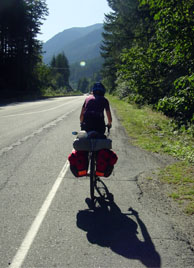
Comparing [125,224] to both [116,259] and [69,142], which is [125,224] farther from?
[69,142]

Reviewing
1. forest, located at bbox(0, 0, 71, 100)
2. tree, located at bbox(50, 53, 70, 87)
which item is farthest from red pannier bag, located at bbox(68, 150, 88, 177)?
tree, located at bbox(50, 53, 70, 87)

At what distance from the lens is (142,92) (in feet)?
34.8

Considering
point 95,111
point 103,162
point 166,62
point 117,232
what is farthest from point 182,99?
point 117,232

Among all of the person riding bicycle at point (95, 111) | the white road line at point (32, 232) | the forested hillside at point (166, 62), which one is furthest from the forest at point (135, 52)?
the white road line at point (32, 232)

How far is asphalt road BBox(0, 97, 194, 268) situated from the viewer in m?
3.35

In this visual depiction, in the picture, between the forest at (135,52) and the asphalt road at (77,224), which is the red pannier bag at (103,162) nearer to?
the asphalt road at (77,224)

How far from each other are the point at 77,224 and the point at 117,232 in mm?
628

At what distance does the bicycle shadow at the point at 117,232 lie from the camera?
11.4 feet

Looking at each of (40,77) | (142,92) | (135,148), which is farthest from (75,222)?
(40,77)

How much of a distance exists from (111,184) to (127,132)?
7512 mm

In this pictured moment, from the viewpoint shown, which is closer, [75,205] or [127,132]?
[75,205]

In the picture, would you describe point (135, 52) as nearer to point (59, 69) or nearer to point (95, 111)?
point (95, 111)

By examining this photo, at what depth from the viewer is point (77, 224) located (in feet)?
13.9

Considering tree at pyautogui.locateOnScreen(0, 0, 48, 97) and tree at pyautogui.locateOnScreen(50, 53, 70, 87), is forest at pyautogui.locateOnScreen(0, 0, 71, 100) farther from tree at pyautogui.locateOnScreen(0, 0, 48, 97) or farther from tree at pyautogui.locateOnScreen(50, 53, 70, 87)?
tree at pyautogui.locateOnScreen(50, 53, 70, 87)
